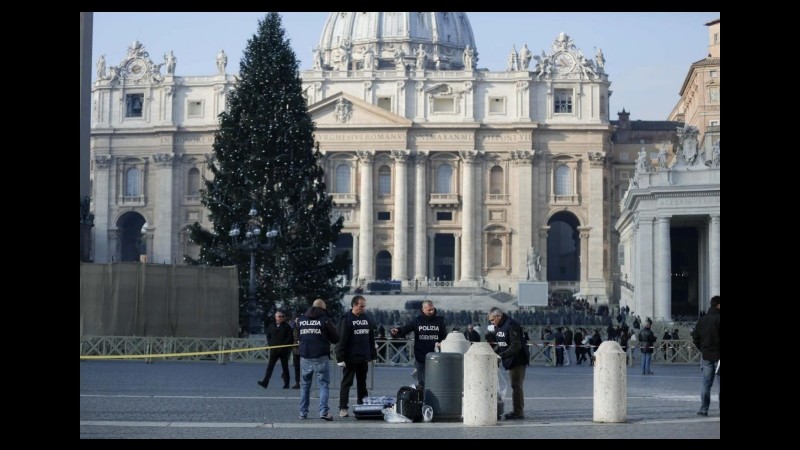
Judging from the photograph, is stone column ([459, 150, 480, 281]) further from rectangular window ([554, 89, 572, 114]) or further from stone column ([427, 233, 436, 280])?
rectangular window ([554, 89, 572, 114])

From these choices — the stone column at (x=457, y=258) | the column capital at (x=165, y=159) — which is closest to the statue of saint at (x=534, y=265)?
the stone column at (x=457, y=258)

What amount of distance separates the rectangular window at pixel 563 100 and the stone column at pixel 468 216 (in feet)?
21.0

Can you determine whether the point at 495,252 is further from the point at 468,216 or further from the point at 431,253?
the point at 431,253

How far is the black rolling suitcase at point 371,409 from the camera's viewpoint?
59.9ft

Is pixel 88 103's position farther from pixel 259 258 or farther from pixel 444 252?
pixel 444 252

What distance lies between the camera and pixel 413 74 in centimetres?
10469

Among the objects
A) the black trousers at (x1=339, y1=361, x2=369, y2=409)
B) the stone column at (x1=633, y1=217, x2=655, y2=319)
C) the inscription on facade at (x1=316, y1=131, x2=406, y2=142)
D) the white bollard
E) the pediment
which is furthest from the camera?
the inscription on facade at (x1=316, y1=131, x2=406, y2=142)

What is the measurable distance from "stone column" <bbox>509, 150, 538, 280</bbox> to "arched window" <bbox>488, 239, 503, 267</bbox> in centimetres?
86

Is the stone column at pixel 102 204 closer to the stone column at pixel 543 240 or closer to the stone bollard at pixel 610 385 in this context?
the stone column at pixel 543 240

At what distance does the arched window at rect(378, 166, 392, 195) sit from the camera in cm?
10425

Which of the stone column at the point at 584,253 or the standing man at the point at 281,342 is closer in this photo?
the standing man at the point at 281,342

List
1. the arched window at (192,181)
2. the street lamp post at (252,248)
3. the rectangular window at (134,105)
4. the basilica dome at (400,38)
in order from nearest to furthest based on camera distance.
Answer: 1. the street lamp post at (252,248)
2. the arched window at (192,181)
3. the rectangular window at (134,105)
4. the basilica dome at (400,38)

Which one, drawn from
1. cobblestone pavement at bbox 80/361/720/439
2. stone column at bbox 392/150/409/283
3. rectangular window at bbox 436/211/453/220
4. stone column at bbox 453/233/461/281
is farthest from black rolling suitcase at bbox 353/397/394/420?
rectangular window at bbox 436/211/453/220
